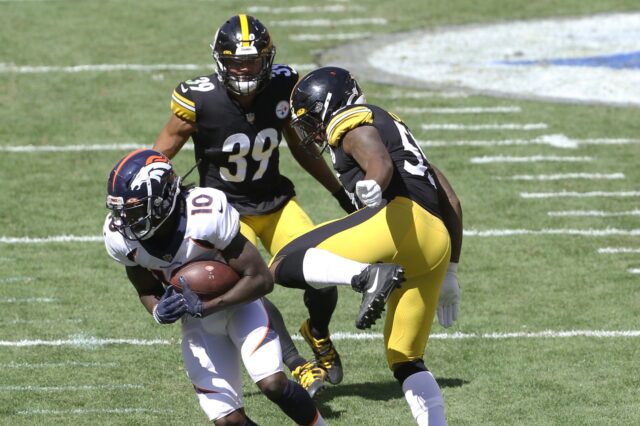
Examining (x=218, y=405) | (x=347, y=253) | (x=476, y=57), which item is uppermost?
(x=347, y=253)

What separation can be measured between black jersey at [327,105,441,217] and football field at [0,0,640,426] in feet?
4.00

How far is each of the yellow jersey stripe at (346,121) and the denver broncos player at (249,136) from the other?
1218 mm

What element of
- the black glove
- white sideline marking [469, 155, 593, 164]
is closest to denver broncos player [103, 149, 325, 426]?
the black glove

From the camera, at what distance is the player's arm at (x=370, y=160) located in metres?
5.14

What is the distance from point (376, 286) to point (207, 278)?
2.26ft

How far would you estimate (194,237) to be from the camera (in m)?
5.13

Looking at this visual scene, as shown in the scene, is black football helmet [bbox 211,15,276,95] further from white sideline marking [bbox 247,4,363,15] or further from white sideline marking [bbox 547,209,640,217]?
white sideline marking [bbox 247,4,363,15]

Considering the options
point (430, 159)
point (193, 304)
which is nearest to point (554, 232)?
point (430, 159)

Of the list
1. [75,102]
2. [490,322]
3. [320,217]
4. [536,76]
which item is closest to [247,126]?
[490,322]

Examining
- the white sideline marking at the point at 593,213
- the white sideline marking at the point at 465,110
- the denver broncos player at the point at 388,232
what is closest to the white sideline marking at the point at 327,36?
the white sideline marking at the point at 465,110

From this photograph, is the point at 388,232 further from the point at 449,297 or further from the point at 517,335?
the point at 517,335

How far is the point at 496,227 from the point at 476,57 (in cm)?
551

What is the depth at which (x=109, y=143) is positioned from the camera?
1177 centimetres

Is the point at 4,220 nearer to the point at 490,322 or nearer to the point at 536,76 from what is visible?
the point at 490,322
